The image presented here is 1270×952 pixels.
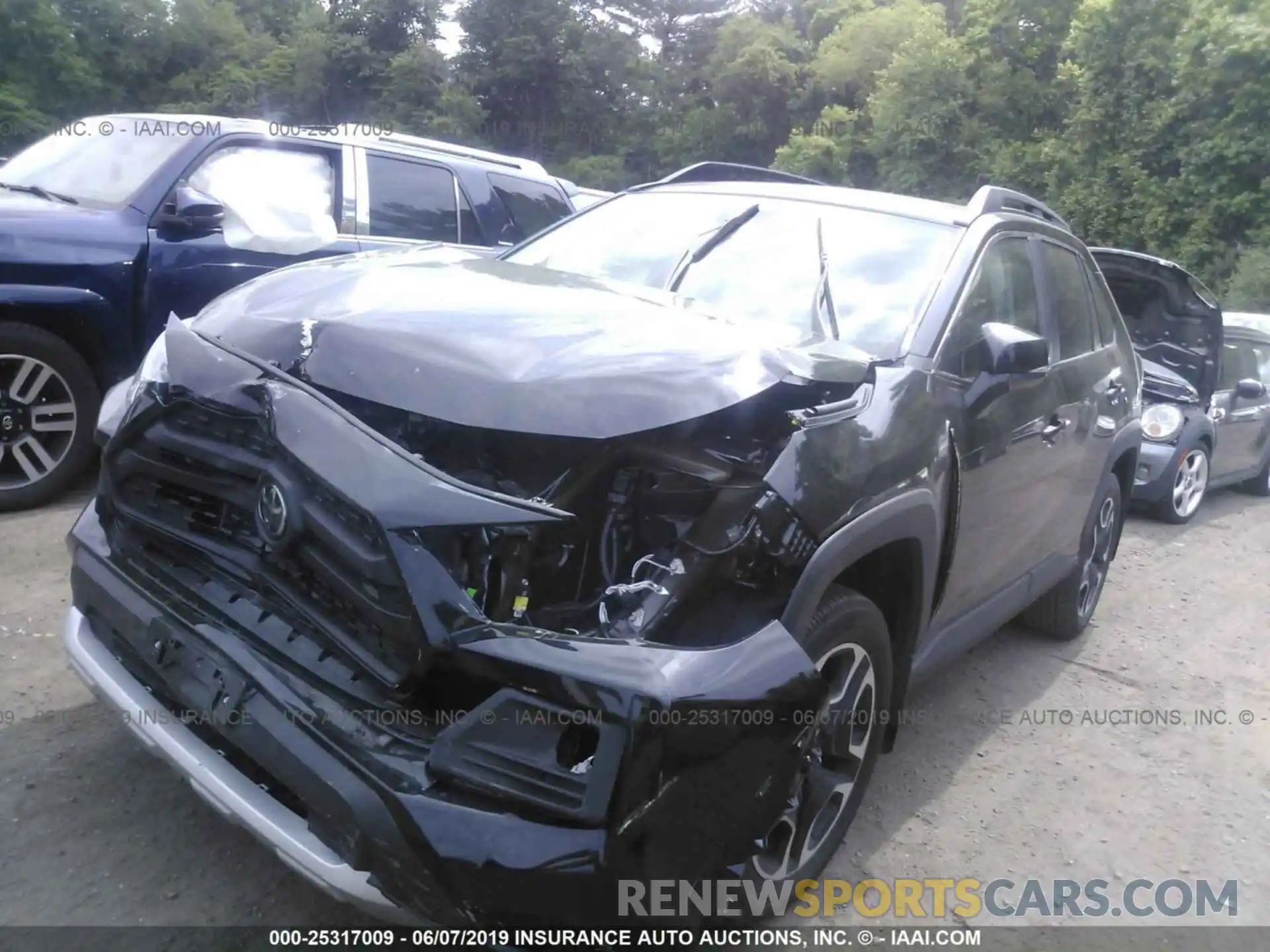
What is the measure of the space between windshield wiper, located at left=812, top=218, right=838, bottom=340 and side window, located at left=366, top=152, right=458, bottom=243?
3.44 m

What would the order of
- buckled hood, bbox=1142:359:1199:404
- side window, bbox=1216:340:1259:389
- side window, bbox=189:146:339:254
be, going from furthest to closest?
side window, bbox=1216:340:1259:389, buckled hood, bbox=1142:359:1199:404, side window, bbox=189:146:339:254

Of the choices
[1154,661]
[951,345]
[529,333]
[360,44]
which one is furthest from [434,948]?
[360,44]

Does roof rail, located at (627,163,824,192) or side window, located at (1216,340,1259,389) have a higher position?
roof rail, located at (627,163,824,192)

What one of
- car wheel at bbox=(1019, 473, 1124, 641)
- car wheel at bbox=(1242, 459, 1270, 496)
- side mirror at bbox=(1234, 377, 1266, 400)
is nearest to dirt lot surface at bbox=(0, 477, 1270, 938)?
car wheel at bbox=(1019, 473, 1124, 641)

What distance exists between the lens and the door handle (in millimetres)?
3891

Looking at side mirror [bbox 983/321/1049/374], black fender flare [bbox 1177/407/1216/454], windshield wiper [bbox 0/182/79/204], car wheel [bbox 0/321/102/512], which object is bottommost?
black fender flare [bbox 1177/407/1216/454]

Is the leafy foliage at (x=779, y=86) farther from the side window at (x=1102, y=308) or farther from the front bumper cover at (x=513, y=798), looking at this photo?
the front bumper cover at (x=513, y=798)

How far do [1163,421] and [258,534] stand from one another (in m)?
7.48

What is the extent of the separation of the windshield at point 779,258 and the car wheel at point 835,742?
827 millimetres

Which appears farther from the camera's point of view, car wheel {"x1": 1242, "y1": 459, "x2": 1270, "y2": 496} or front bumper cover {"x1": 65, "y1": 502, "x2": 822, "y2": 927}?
car wheel {"x1": 1242, "y1": 459, "x2": 1270, "y2": 496}

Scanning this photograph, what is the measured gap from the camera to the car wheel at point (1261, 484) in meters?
9.95

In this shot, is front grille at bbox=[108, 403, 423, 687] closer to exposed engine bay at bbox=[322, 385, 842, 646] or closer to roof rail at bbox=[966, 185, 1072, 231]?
exposed engine bay at bbox=[322, 385, 842, 646]

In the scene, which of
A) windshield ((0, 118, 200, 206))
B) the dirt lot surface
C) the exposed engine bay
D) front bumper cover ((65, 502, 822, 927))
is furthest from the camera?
windshield ((0, 118, 200, 206))

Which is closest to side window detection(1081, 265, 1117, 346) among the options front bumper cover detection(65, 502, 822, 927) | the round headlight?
front bumper cover detection(65, 502, 822, 927)
